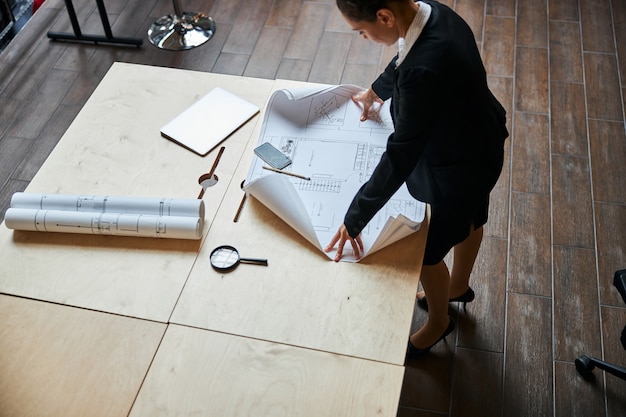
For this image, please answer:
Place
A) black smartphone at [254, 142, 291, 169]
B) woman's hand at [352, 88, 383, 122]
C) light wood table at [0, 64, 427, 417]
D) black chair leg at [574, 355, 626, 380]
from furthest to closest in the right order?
1. black chair leg at [574, 355, 626, 380]
2. woman's hand at [352, 88, 383, 122]
3. black smartphone at [254, 142, 291, 169]
4. light wood table at [0, 64, 427, 417]

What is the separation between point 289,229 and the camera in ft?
5.47

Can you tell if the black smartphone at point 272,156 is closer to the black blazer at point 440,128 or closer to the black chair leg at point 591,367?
the black blazer at point 440,128

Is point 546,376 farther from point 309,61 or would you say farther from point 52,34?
point 52,34

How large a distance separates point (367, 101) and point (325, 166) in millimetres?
246

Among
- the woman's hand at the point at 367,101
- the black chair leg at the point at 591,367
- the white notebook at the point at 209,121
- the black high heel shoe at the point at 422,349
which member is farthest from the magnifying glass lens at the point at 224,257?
the black chair leg at the point at 591,367

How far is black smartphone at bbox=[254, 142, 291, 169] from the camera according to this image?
1.79 metres

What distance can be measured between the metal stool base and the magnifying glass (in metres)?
2.05

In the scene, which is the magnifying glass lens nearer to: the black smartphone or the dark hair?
the black smartphone

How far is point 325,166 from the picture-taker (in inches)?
70.5

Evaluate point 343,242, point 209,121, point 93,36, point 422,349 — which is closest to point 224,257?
point 343,242

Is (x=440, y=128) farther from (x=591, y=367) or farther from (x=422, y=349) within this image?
(x=591, y=367)

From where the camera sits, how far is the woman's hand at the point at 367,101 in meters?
1.89

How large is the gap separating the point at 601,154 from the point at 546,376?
1111mm

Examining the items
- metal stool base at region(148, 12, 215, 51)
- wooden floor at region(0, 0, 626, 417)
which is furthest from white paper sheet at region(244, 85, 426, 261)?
metal stool base at region(148, 12, 215, 51)
